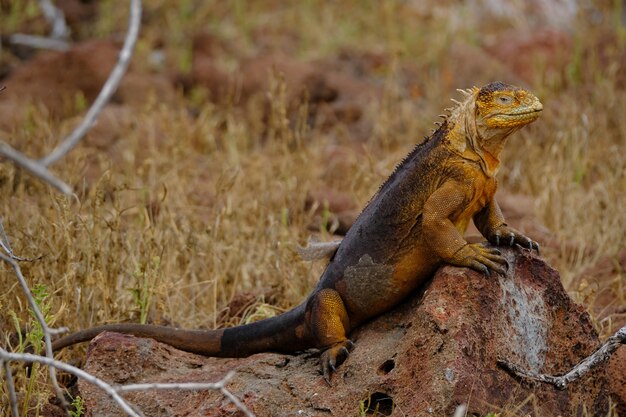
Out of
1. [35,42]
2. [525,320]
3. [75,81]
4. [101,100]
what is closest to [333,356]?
[525,320]

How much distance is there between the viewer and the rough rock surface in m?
4.25

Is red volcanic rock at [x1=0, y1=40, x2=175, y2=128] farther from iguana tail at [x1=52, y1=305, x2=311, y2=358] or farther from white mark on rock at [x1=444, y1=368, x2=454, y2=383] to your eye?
white mark on rock at [x1=444, y1=368, x2=454, y2=383]

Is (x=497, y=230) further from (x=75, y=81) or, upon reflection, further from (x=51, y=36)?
(x=51, y=36)

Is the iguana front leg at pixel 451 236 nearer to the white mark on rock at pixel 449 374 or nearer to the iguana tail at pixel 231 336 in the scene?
the white mark on rock at pixel 449 374

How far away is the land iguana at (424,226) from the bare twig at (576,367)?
0.43 metres

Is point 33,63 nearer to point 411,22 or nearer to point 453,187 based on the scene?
point 411,22

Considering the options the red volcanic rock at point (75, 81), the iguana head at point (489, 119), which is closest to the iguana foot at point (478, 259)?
the iguana head at point (489, 119)

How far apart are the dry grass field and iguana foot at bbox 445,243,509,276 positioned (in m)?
1.41

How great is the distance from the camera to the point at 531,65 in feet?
39.6

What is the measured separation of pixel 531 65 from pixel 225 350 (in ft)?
26.0

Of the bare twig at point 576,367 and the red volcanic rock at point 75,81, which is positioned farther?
the red volcanic rock at point 75,81

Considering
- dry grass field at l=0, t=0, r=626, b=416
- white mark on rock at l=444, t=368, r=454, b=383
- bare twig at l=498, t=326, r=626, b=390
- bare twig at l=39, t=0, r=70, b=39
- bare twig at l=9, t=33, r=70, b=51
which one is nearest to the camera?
white mark on rock at l=444, t=368, r=454, b=383

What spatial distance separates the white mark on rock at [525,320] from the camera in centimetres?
447

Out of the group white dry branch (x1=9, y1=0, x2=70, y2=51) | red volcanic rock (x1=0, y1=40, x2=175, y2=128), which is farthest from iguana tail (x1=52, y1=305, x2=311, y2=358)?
white dry branch (x1=9, y1=0, x2=70, y2=51)
